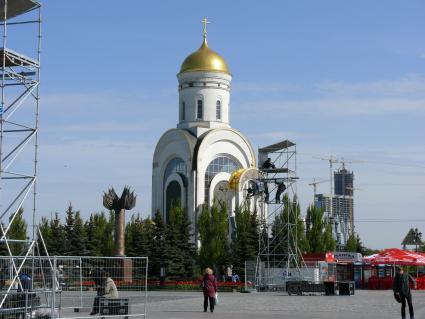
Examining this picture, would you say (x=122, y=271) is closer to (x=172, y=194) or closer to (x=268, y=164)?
(x=268, y=164)

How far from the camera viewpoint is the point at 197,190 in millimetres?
64312

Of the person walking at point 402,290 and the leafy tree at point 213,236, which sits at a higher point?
the leafy tree at point 213,236

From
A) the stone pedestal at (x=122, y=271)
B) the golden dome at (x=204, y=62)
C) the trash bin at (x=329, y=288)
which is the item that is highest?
the golden dome at (x=204, y=62)

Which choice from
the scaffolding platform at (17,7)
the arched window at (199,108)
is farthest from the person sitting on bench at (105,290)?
the arched window at (199,108)

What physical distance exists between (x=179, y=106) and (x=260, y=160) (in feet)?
81.1

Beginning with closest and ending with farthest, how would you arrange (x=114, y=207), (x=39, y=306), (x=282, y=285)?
(x=39, y=306)
(x=282, y=285)
(x=114, y=207)

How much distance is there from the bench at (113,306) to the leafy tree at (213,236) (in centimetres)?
3795

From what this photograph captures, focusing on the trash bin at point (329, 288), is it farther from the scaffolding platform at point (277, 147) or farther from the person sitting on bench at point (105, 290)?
the person sitting on bench at point (105, 290)

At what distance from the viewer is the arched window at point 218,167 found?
6536 centimetres

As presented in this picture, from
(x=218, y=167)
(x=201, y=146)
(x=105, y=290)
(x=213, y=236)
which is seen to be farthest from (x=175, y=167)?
(x=105, y=290)

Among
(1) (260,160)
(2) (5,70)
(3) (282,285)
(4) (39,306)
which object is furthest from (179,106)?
(4) (39,306)

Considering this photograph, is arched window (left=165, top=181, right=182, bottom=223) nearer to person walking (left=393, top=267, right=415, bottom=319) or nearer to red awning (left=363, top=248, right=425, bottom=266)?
red awning (left=363, top=248, right=425, bottom=266)

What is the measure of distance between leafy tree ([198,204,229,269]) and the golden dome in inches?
517

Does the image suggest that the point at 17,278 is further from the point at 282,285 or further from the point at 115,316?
the point at 282,285
